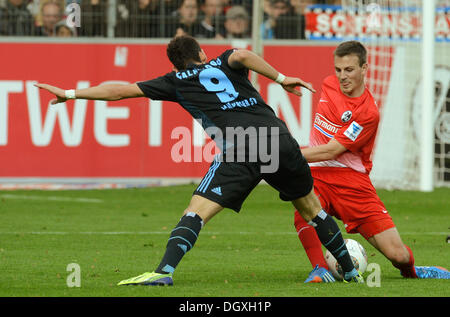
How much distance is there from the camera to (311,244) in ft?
23.4

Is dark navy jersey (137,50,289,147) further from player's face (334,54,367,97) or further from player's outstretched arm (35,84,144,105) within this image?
player's face (334,54,367,97)

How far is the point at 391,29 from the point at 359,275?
9.23m

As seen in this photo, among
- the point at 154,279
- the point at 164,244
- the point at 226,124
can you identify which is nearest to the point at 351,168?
the point at 226,124

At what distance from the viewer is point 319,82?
51.9 feet

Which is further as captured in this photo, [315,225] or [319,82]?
[319,82]

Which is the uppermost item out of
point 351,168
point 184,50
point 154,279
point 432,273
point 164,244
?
point 184,50

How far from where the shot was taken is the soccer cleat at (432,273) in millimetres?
7168

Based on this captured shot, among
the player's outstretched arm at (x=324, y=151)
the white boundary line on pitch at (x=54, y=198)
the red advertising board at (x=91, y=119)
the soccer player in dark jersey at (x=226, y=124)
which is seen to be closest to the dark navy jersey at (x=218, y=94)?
the soccer player in dark jersey at (x=226, y=124)

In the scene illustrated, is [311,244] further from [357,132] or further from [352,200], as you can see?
[357,132]

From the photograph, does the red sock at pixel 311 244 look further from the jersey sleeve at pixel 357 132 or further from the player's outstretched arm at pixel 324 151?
the jersey sleeve at pixel 357 132

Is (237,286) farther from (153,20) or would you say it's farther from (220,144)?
Answer: (153,20)

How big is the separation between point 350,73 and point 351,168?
0.73m

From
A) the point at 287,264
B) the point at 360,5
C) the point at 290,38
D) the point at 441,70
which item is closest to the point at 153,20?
the point at 290,38

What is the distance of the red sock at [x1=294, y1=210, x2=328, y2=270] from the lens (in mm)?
7070
